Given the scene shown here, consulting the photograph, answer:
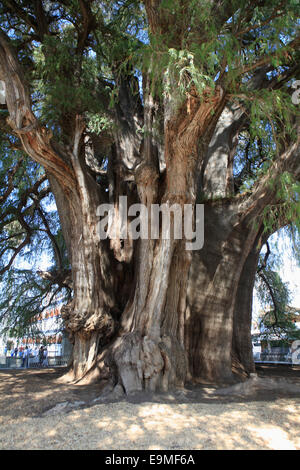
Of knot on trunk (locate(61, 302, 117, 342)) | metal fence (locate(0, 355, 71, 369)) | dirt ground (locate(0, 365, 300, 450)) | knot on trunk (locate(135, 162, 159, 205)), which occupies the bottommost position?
metal fence (locate(0, 355, 71, 369))

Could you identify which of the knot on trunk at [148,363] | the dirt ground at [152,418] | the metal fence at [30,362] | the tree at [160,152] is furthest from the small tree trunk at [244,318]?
the metal fence at [30,362]

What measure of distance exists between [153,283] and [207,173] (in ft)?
9.45

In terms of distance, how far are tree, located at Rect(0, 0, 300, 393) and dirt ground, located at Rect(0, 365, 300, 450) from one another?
62 cm

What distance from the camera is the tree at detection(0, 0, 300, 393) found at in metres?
4.75

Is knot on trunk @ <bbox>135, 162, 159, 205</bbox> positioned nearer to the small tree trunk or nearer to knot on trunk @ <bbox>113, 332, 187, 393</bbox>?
knot on trunk @ <bbox>113, 332, 187, 393</bbox>

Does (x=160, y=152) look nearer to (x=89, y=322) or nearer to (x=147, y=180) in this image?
(x=147, y=180)

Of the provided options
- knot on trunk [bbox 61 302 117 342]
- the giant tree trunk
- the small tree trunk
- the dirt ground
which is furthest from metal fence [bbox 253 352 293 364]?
knot on trunk [bbox 61 302 117 342]

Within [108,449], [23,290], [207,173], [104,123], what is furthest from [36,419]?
[23,290]

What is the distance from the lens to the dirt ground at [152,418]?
122 inches

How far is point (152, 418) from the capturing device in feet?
12.4

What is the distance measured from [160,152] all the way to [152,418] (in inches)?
187

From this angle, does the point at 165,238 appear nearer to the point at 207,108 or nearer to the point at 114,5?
the point at 207,108

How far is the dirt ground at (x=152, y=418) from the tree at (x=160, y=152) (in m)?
0.62

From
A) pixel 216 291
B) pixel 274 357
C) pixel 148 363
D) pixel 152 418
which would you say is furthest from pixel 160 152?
pixel 274 357
